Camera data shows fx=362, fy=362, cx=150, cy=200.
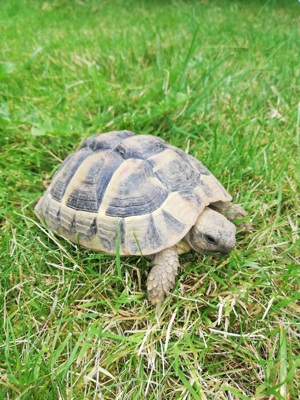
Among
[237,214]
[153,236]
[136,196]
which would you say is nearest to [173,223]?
[153,236]

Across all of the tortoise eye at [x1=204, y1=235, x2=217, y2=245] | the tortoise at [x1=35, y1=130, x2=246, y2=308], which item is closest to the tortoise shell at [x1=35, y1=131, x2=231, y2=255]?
the tortoise at [x1=35, y1=130, x2=246, y2=308]

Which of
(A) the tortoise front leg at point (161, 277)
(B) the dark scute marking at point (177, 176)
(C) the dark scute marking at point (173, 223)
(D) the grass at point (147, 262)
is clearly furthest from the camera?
(B) the dark scute marking at point (177, 176)

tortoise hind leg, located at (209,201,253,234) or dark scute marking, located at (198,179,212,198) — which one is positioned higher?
dark scute marking, located at (198,179,212,198)

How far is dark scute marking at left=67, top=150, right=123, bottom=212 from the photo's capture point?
76.7 inches

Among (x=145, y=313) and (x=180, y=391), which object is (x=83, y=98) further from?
(x=180, y=391)

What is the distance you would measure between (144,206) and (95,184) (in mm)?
318

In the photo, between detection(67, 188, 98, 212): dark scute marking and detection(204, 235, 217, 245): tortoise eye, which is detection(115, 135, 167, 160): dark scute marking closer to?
detection(67, 188, 98, 212): dark scute marking

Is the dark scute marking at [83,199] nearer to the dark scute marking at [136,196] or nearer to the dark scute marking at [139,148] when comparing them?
the dark scute marking at [136,196]

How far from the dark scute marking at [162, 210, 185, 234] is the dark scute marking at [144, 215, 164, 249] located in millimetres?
68

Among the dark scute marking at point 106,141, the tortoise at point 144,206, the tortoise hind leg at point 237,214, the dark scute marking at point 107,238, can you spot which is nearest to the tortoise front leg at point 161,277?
A: the tortoise at point 144,206

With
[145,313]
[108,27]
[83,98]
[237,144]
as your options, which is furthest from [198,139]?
[108,27]

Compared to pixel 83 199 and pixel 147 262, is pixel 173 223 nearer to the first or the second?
pixel 147 262

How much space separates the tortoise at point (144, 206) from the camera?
1.79 meters

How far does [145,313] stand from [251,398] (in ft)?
1.85
